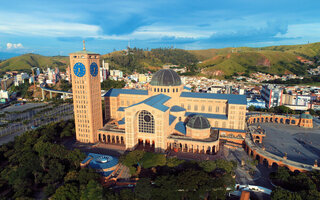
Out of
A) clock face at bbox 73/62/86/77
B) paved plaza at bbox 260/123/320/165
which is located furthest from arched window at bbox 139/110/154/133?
paved plaza at bbox 260/123/320/165

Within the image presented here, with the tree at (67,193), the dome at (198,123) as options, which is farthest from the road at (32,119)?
the dome at (198,123)

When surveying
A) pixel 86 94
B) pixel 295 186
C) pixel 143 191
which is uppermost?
pixel 86 94

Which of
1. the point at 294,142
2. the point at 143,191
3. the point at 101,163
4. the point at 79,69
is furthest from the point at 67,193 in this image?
the point at 294,142

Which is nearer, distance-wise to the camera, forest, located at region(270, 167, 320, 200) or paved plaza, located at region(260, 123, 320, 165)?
forest, located at region(270, 167, 320, 200)

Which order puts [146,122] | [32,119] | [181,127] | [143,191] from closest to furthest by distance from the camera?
[143,191]
[146,122]
[181,127]
[32,119]

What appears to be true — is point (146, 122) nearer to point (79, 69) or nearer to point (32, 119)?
point (79, 69)

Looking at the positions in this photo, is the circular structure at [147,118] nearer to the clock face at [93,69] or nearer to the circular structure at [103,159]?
the circular structure at [103,159]

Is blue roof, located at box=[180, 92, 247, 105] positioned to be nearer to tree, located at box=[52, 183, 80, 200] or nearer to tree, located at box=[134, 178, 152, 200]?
tree, located at box=[134, 178, 152, 200]
